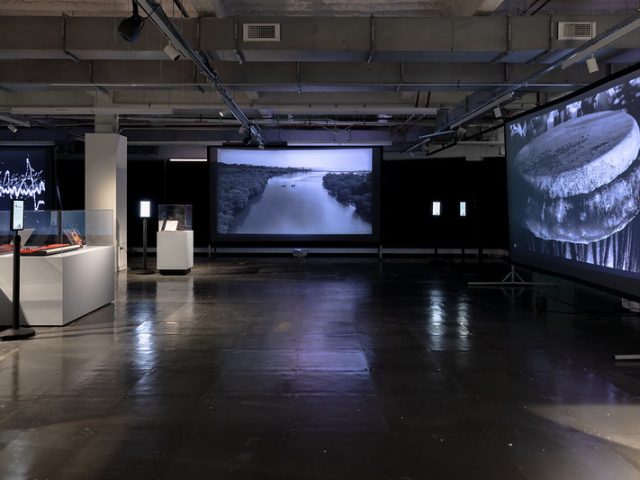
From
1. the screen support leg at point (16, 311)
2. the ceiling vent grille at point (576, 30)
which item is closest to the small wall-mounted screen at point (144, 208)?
the screen support leg at point (16, 311)

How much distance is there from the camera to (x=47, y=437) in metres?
3.29

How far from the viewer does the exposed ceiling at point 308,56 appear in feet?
22.9

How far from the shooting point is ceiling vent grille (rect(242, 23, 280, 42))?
6.87 meters

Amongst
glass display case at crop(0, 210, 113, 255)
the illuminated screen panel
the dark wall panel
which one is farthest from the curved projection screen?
the illuminated screen panel

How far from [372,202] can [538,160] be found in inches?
355

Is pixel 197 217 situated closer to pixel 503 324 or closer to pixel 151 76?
pixel 151 76

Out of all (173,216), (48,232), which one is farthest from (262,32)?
(173,216)

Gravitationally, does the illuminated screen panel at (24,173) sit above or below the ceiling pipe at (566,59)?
below

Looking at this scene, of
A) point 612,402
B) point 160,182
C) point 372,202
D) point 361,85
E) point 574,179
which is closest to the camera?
point 612,402

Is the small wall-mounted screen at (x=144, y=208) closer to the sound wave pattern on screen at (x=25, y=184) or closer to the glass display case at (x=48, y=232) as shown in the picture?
the sound wave pattern on screen at (x=25, y=184)

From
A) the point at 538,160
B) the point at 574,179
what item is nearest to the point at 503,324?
the point at 574,179

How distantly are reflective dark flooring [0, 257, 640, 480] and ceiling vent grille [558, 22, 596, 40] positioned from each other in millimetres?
3570

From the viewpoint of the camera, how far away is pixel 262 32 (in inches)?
270

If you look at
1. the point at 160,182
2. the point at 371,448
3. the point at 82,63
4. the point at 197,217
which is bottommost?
the point at 371,448
